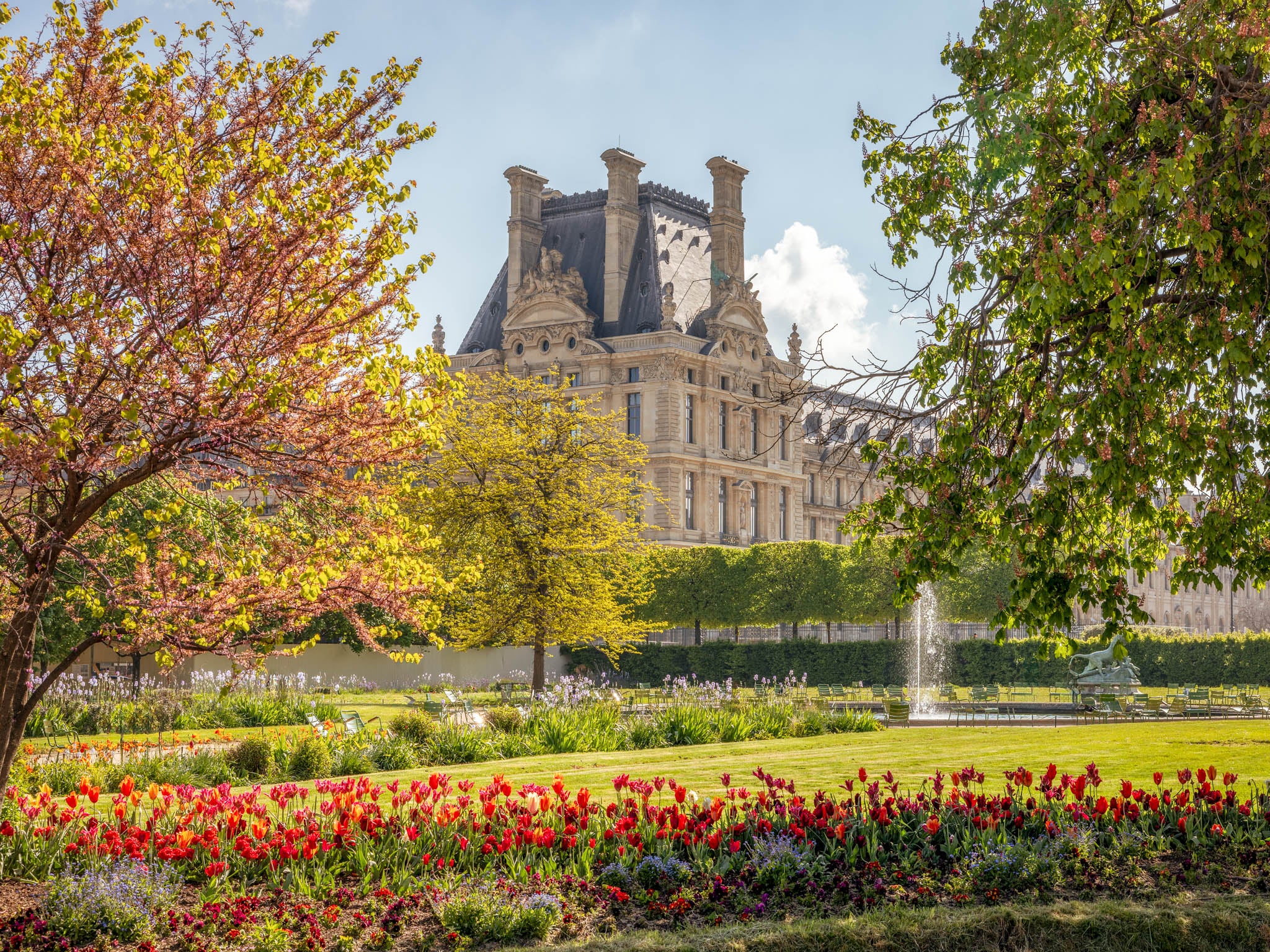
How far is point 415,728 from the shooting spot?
16.5 meters

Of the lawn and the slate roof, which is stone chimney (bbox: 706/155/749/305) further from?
the lawn

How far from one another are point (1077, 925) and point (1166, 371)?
353 cm

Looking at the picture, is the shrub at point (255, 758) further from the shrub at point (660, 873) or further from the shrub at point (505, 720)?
the shrub at point (660, 873)

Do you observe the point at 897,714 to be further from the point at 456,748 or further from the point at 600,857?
the point at 600,857

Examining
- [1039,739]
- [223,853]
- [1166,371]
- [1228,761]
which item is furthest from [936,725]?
[223,853]

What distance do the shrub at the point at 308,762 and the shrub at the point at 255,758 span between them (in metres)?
0.24

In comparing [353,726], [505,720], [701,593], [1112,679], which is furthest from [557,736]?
[701,593]

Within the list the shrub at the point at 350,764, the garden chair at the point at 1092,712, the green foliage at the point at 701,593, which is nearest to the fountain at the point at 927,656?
the green foliage at the point at 701,593

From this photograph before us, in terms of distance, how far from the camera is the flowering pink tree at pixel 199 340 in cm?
637

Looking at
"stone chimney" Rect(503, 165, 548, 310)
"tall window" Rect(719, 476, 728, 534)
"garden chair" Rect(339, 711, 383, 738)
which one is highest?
"stone chimney" Rect(503, 165, 548, 310)

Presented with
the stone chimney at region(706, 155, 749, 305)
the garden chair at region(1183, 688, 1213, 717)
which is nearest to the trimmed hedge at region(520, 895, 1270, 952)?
the garden chair at region(1183, 688, 1213, 717)

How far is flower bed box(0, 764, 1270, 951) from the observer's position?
21.5 feet

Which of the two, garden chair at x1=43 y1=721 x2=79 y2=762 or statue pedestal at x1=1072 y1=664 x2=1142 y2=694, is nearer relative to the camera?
garden chair at x1=43 y1=721 x2=79 y2=762

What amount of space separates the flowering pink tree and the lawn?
527 cm
